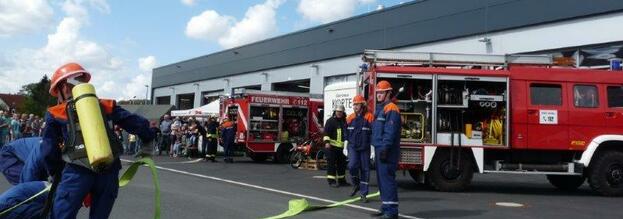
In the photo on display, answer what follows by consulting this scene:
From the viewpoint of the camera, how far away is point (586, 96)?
11773 mm

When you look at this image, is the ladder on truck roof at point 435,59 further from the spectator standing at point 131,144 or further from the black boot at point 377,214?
the spectator standing at point 131,144

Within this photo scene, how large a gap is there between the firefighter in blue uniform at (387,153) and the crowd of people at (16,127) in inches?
701

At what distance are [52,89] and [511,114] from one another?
9.22 metres

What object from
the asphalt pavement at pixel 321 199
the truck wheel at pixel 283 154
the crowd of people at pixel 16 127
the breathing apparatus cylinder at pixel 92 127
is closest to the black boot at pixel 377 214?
the asphalt pavement at pixel 321 199

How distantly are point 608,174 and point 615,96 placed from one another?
1522 millimetres

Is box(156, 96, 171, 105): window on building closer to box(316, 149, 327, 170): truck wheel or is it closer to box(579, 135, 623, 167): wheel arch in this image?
box(316, 149, 327, 170): truck wheel

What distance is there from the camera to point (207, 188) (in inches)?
463

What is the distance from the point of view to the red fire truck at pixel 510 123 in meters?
11.6

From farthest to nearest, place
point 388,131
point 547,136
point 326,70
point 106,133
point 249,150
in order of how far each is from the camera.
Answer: point 326,70 → point 249,150 → point 547,136 → point 388,131 → point 106,133

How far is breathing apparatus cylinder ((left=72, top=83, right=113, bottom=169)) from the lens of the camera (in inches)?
157

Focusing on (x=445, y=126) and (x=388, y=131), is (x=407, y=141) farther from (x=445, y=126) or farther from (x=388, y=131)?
(x=388, y=131)

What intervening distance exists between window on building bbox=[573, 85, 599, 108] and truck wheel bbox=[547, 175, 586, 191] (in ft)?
6.26

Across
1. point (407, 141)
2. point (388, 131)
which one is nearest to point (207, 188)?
point (407, 141)

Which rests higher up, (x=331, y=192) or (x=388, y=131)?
(x=388, y=131)
